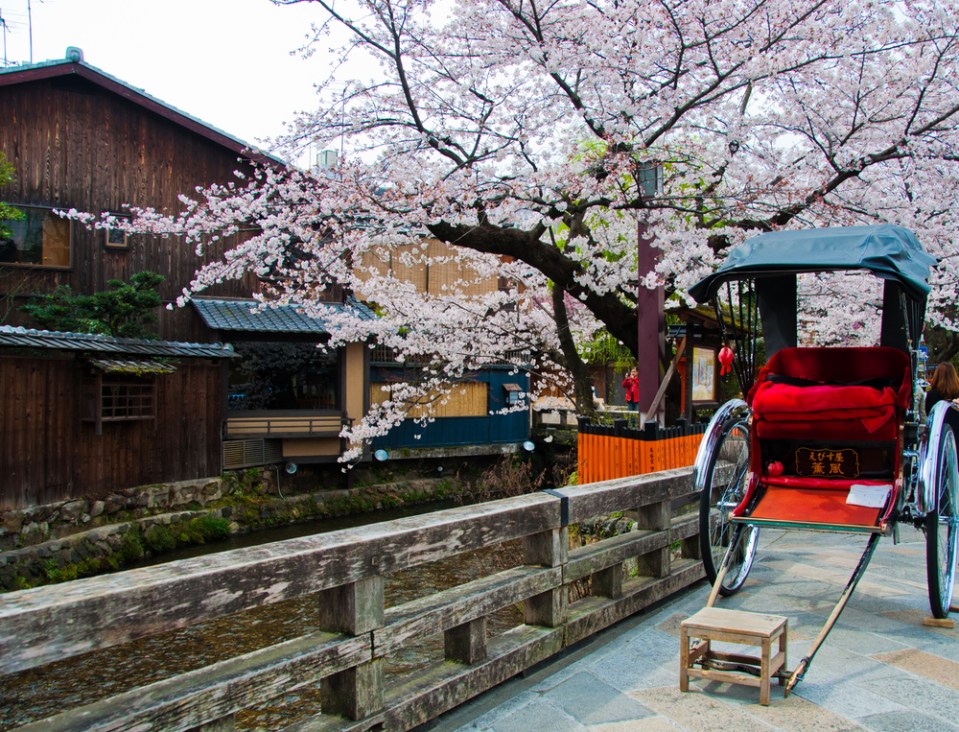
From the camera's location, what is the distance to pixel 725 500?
210 inches

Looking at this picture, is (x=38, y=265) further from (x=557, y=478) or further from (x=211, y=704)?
(x=211, y=704)

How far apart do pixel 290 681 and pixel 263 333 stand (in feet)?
53.2

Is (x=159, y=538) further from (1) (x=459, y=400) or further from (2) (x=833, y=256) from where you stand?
(2) (x=833, y=256)

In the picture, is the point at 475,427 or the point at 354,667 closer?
the point at 354,667

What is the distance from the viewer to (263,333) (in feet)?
60.6

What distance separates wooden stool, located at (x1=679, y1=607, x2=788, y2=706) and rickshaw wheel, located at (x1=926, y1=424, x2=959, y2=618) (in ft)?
4.87

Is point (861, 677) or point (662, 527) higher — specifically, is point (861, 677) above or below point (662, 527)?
below

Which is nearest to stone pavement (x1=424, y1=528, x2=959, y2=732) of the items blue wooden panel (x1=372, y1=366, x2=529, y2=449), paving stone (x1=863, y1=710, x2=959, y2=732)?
paving stone (x1=863, y1=710, x2=959, y2=732)

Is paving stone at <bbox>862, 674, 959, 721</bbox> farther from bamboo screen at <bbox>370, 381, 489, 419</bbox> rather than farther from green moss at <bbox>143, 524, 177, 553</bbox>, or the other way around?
bamboo screen at <bbox>370, 381, 489, 419</bbox>

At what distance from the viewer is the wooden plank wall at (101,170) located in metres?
16.5

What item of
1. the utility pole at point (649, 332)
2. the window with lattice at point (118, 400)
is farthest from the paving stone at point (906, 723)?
the window with lattice at point (118, 400)

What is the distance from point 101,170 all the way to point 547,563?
54.8ft

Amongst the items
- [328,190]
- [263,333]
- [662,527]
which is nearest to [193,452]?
[263,333]

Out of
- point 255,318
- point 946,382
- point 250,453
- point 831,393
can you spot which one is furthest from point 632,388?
point 831,393
